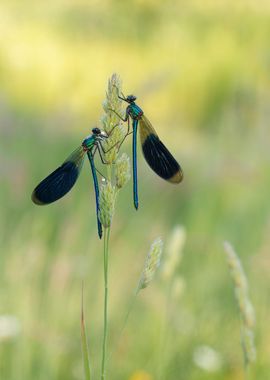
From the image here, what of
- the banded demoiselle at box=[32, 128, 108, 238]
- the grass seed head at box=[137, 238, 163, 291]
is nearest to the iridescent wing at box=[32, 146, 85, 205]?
the banded demoiselle at box=[32, 128, 108, 238]

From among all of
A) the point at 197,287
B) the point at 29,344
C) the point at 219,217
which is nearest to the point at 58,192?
the point at 29,344

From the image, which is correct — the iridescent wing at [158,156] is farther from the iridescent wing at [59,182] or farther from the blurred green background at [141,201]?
the blurred green background at [141,201]

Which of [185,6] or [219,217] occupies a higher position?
[185,6]

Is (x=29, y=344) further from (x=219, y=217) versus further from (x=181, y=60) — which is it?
(x=181, y=60)

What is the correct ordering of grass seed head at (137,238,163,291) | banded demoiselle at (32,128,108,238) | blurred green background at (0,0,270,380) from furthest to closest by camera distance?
1. blurred green background at (0,0,270,380)
2. banded demoiselle at (32,128,108,238)
3. grass seed head at (137,238,163,291)

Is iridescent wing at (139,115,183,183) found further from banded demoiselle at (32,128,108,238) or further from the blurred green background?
the blurred green background

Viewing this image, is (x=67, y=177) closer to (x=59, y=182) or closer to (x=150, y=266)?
(x=59, y=182)
